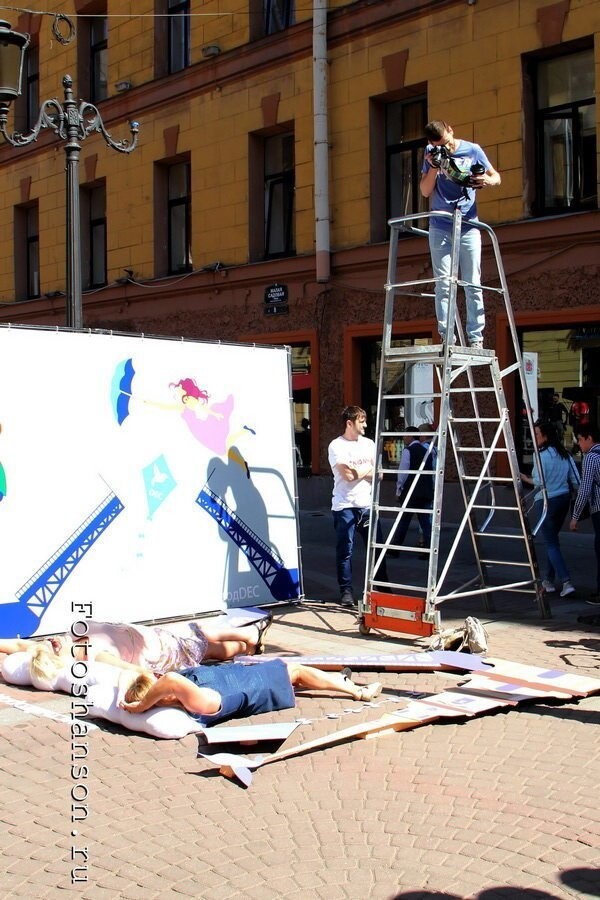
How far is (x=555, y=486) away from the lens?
10.4m

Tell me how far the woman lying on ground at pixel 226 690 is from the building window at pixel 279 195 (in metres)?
13.7

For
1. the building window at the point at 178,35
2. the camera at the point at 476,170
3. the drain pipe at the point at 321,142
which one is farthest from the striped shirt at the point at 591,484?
the building window at the point at 178,35

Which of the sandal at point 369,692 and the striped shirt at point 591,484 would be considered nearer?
the sandal at point 369,692

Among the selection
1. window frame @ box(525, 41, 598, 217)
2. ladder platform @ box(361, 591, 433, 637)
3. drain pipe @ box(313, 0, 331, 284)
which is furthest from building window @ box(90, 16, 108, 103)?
ladder platform @ box(361, 591, 433, 637)

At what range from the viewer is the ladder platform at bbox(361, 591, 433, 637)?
812 cm

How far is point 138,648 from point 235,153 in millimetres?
14851

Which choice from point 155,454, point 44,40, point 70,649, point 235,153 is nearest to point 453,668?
point 70,649

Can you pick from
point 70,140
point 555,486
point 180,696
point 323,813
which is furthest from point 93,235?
point 323,813

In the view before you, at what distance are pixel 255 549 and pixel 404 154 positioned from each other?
10.1 m

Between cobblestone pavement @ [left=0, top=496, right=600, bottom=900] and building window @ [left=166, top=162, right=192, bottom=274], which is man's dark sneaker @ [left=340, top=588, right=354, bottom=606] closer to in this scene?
cobblestone pavement @ [left=0, top=496, right=600, bottom=900]

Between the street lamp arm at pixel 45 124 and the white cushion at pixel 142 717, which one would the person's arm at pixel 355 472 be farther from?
the street lamp arm at pixel 45 124

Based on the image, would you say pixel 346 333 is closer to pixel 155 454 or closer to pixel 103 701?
pixel 155 454

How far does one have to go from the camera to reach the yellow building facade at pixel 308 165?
50.2ft

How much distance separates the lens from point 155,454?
29.6ft
